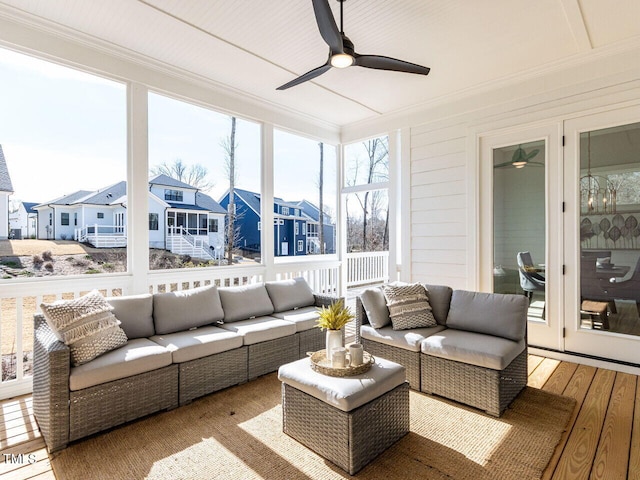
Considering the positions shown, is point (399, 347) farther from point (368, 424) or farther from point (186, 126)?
point (186, 126)

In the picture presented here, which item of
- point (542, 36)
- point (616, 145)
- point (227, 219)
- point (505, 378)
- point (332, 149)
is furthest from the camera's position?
point (332, 149)

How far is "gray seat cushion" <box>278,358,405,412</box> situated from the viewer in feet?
6.61

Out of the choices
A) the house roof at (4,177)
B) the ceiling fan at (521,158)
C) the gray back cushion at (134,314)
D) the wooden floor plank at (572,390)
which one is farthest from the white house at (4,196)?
the ceiling fan at (521,158)

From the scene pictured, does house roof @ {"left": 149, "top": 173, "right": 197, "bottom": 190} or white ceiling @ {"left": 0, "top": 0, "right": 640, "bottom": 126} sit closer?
white ceiling @ {"left": 0, "top": 0, "right": 640, "bottom": 126}

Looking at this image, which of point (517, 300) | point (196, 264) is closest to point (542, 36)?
point (517, 300)

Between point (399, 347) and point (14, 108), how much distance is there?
3932mm

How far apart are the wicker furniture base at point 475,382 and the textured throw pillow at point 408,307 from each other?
36cm

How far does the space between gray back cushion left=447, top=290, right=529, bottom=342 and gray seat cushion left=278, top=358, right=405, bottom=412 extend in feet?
3.64

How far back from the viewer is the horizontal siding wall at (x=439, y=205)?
4504 mm

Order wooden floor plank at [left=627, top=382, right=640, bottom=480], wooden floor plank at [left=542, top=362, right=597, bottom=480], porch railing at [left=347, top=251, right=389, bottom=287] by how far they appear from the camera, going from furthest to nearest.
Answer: porch railing at [left=347, top=251, right=389, bottom=287] < wooden floor plank at [left=542, top=362, right=597, bottom=480] < wooden floor plank at [left=627, top=382, right=640, bottom=480]

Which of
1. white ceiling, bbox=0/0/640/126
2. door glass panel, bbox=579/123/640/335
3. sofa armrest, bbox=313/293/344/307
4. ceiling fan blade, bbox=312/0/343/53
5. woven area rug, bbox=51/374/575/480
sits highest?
white ceiling, bbox=0/0/640/126

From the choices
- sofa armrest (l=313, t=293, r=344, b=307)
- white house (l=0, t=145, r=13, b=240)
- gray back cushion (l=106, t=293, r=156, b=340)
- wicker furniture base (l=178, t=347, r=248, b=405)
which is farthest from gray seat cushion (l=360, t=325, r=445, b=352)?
white house (l=0, t=145, r=13, b=240)

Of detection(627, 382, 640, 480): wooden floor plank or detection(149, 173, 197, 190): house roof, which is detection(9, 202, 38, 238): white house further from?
detection(627, 382, 640, 480): wooden floor plank

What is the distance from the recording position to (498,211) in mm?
4234
